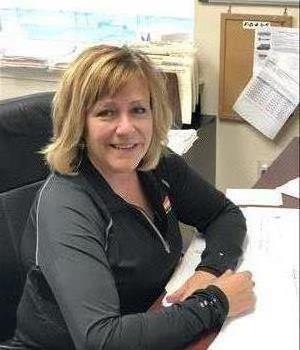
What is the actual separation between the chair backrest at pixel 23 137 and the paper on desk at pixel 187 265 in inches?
13.2

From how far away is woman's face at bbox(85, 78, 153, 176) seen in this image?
0.89 meters

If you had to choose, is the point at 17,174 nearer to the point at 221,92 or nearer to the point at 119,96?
the point at 119,96

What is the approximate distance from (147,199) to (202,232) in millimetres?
165

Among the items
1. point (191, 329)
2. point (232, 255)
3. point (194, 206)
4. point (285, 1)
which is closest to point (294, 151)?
point (285, 1)

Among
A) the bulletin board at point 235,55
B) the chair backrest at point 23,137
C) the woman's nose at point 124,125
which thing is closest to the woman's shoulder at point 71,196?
the woman's nose at point 124,125

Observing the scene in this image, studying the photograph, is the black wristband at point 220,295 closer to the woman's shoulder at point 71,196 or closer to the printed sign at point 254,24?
the woman's shoulder at point 71,196

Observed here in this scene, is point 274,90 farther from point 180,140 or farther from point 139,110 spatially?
point 180,140

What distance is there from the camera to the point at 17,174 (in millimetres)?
1119

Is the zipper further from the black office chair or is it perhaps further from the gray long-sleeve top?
the black office chair

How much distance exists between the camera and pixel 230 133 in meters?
0.61

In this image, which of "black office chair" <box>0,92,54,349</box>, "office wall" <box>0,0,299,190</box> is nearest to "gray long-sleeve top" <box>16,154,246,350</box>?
"black office chair" <box>0,92,54,349</box>

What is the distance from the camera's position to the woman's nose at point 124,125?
90 cm

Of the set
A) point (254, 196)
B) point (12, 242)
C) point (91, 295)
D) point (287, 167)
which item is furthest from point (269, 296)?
point (12, 242)

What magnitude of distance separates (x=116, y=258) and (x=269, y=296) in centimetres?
26
